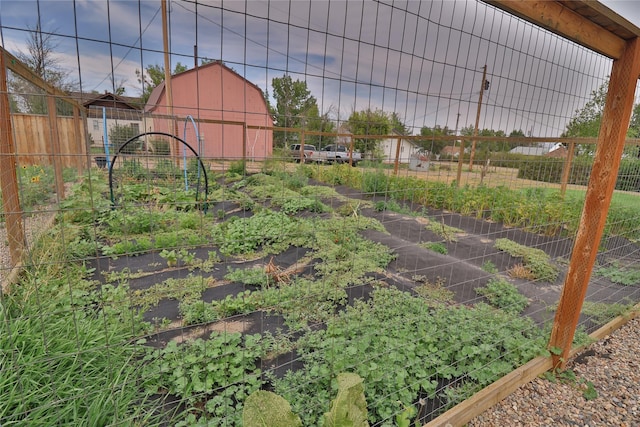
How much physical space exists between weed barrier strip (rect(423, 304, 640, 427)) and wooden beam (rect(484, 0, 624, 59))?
2.03 meters

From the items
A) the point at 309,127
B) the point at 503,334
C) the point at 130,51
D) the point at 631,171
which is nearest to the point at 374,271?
the point at 503,334

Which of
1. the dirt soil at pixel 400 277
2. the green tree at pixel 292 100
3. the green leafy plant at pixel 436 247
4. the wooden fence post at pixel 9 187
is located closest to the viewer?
the green tree at pixel 292 100

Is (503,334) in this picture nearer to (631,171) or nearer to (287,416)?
(287,416)

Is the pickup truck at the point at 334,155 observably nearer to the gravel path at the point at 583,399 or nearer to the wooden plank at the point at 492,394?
the wooden plank at the point at 492,394

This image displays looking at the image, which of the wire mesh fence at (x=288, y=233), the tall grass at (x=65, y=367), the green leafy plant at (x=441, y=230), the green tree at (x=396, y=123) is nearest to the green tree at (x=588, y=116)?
the wire mesh fence at (x=288, y=233)

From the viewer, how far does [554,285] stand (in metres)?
3.89

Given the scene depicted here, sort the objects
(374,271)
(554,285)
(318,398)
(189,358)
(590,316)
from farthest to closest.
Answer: (554,285) → (374,271) → (590,316) → (189,358) → (318,398)

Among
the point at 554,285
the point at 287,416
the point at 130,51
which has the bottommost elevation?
the point at 554,285

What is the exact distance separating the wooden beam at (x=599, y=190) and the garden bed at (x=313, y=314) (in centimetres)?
22

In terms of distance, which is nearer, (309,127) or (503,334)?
(309,127)

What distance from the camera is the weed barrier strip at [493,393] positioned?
1796 mm

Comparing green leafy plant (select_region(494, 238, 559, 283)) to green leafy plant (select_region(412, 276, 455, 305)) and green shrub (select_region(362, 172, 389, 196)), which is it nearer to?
green leafy plant (select_region(412, 276, 455, 305))

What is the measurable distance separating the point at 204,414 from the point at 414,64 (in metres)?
2.09

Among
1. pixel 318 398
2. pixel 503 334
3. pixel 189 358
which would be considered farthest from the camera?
pixel 503 334
